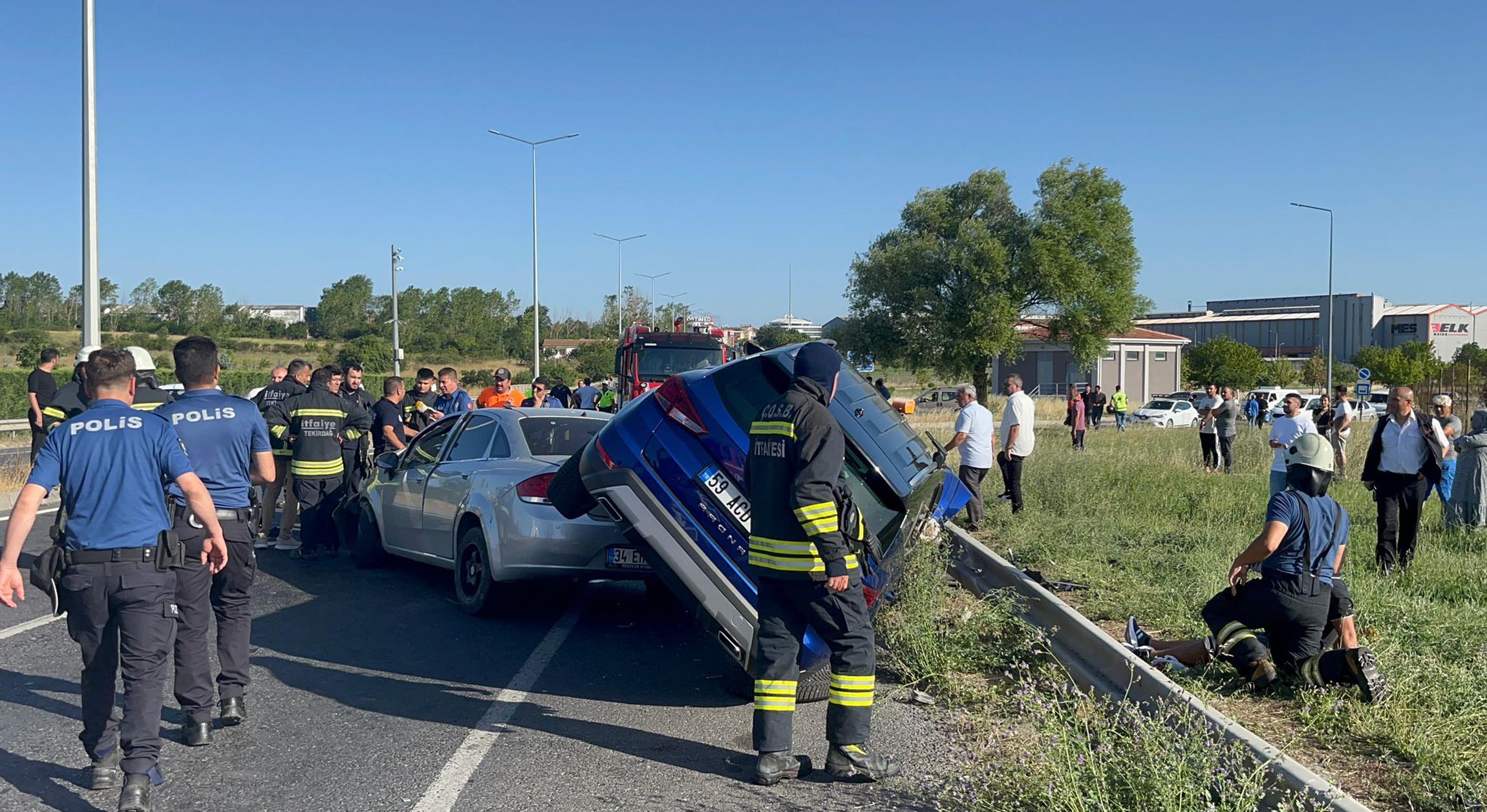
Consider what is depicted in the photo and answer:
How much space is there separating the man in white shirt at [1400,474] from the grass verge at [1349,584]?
0.22 m

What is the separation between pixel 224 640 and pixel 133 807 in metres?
1.35

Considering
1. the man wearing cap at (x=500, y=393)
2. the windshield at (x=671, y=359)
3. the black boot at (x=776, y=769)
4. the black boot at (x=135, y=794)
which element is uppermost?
the windshield at (x=671, y=359)

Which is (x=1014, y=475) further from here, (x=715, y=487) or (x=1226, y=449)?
(x=1226, y=449)

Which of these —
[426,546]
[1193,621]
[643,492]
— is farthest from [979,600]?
[426,546]

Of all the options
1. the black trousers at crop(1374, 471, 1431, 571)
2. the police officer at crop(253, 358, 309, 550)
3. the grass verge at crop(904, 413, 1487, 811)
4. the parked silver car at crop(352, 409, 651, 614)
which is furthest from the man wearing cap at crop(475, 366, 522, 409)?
the black trousers at crop(1374, 471, 1431, 571)

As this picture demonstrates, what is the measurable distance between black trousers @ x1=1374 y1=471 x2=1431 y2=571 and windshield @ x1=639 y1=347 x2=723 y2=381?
12.8m

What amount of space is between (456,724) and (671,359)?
15.7 meters

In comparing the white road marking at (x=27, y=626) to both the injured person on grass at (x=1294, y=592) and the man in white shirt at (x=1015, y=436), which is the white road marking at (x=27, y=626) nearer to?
the injured person on grass at (x=1294, y=592)

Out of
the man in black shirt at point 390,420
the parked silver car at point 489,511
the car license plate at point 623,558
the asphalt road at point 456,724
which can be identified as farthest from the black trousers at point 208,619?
the man in black shirt at point 390,420

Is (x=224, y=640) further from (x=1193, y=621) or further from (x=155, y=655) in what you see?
(x=1193, y=621)

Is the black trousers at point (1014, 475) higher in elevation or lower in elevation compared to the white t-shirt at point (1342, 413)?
lower

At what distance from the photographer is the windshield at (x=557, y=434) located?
320 inches

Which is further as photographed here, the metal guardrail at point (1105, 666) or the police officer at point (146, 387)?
the police officer at point (146, 387)

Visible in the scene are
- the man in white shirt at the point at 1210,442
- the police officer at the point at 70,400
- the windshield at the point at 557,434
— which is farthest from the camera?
the man in white shirt at the point at 1210,442
